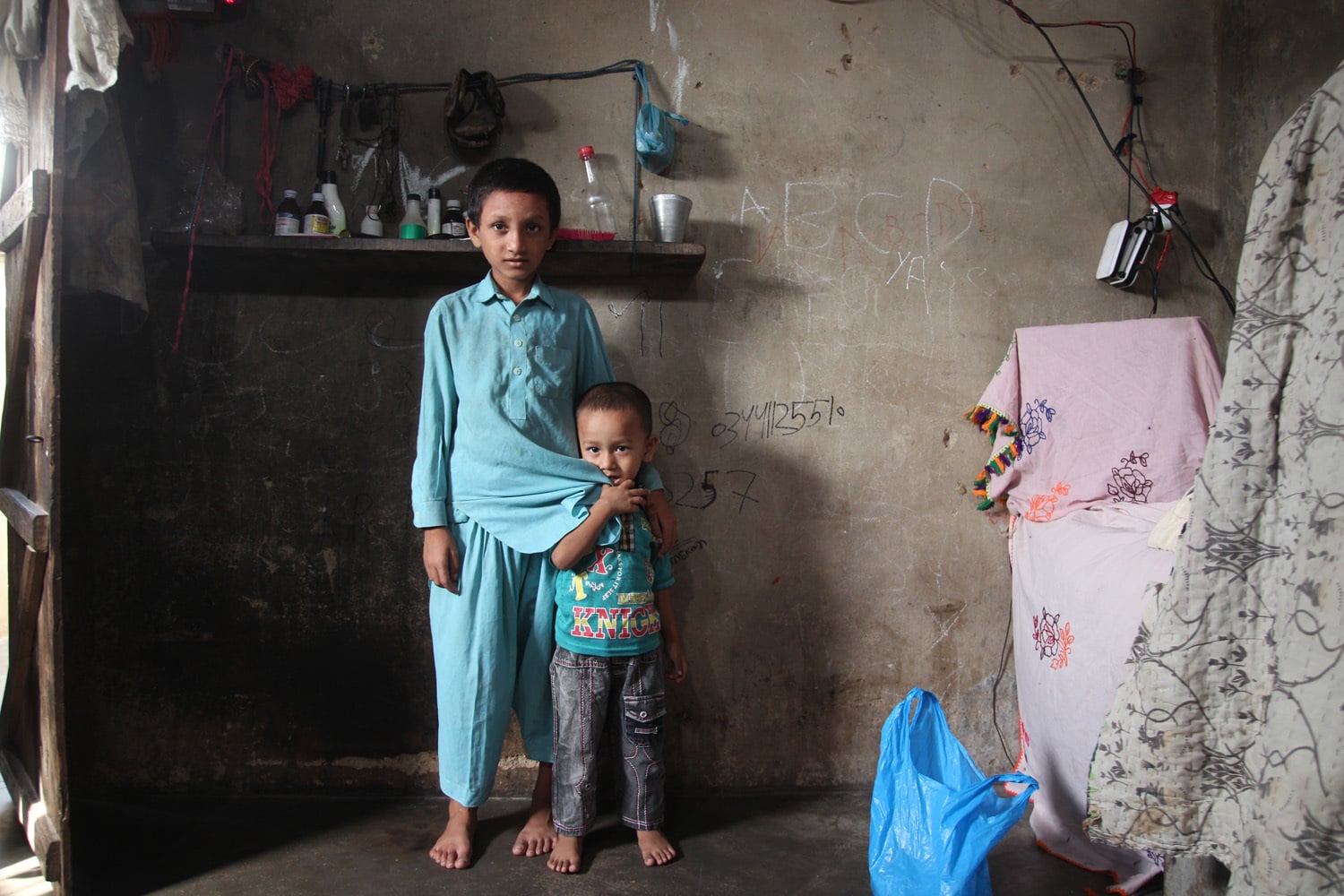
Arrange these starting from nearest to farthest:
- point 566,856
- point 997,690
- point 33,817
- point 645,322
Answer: point 33,817 < point 566,856 < point 645,322 < point 997,690

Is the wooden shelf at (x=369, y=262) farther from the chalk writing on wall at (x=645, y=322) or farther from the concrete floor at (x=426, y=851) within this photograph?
the concrete floor at (x=426, y=851)

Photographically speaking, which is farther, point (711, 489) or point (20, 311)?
point (711, 489)

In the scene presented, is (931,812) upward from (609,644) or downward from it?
downward

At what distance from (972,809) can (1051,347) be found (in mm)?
1294

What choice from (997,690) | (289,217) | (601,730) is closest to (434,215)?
(289,217)

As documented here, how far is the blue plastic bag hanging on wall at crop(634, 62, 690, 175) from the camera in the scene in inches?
88.4

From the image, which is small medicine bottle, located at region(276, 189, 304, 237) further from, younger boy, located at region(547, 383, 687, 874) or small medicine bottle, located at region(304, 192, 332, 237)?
younger boy, located at region(547, 383, 687, 874)

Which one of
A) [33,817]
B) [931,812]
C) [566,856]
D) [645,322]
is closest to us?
[931,812]

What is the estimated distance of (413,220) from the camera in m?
2.23

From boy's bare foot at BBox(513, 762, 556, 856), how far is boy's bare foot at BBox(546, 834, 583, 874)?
0.22ft

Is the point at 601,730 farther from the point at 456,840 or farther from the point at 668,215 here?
the point at 668,215

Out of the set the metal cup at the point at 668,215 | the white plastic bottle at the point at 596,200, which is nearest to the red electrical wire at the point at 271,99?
the white plastic bottle at the point at 596,200

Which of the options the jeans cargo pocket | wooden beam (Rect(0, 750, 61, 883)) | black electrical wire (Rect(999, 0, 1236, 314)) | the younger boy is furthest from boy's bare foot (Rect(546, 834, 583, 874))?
black electrical wire (Rect(999, 0, 1236, 314))

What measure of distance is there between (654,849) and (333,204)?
6.26 feet
